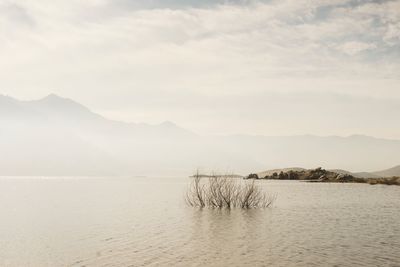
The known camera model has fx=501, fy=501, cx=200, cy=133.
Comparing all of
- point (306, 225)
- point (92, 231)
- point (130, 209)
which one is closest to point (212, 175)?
point (130, 209)

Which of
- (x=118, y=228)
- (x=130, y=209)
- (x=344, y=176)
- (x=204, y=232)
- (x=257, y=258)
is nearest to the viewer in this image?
(x=257, y=258)

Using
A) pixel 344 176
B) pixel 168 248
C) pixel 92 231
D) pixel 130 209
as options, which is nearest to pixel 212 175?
pixel 130 209

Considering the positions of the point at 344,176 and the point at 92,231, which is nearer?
the point at 92,231

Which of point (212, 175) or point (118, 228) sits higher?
point (212, 175)

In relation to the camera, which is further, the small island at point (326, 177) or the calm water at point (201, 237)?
the small island at point (326, 177)

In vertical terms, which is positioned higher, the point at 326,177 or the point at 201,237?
the point at 326,177

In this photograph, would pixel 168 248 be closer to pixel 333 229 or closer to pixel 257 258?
pixel 257 258

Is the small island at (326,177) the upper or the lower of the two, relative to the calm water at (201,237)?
upper

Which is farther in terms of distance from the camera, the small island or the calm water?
the small island

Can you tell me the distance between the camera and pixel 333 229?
1323 inches

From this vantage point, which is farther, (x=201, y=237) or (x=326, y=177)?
(x=326, y=177)

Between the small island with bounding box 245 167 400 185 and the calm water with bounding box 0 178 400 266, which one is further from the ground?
the small island with bounding box 245 167 400 185

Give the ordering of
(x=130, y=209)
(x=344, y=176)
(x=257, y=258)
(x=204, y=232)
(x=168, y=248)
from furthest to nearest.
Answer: (x=344, y=176) → (x=130, y=209) → (x=204, y=232) → (x=168, y=248) → (x=257, y=258)

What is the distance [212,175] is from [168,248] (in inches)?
793
